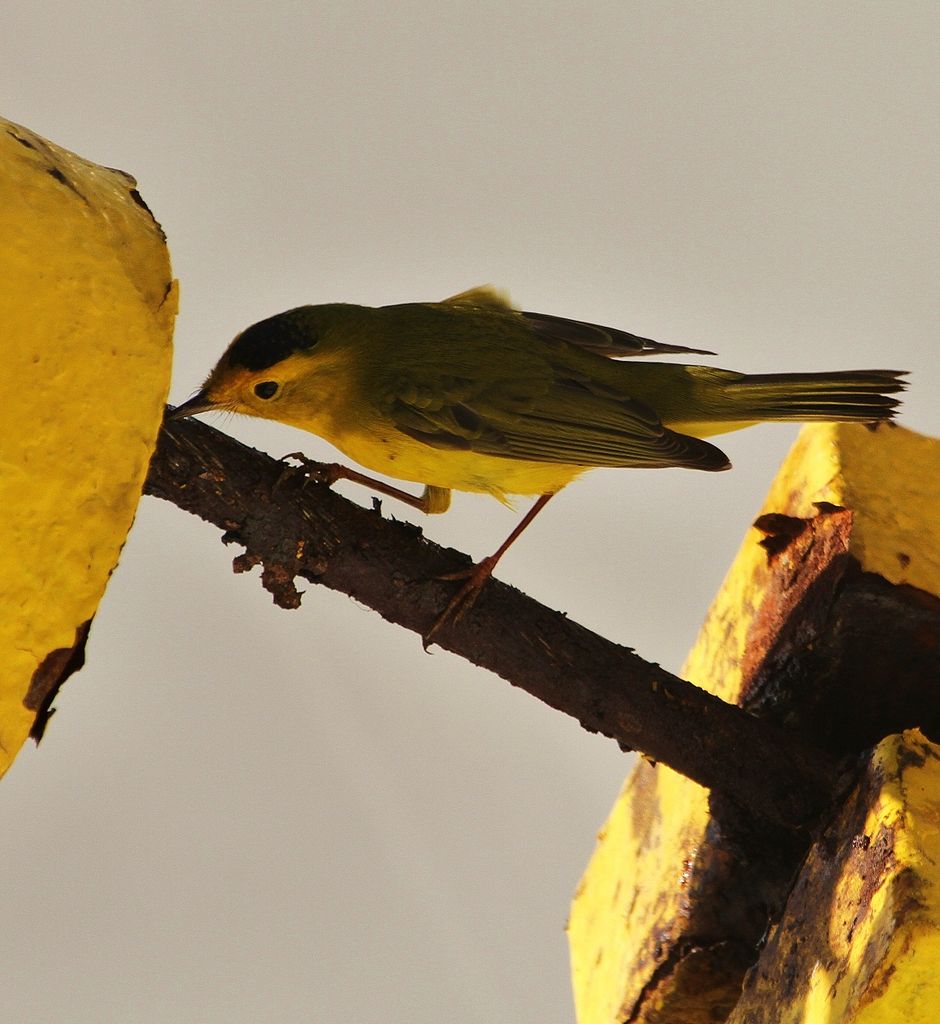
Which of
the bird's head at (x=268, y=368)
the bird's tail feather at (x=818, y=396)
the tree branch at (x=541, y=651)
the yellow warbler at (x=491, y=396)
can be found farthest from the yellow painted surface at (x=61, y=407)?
the bird's tail feather at (x=818, y=396)

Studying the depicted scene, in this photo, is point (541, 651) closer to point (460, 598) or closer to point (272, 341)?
point (460, 598)

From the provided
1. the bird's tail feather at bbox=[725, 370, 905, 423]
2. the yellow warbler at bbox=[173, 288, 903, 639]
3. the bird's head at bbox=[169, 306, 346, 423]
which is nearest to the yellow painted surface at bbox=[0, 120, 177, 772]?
the bird's head at bbox=[169, 306, 346, 423]

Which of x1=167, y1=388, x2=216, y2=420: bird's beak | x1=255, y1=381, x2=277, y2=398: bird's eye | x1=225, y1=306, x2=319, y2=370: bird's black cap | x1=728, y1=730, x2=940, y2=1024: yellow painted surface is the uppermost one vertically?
x1=225, y1=306, x2=319, y2=370: bird's black cap

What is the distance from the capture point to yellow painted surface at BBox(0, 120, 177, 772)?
1.34 metres

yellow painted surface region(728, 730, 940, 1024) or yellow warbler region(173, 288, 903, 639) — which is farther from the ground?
yellow warbler region(173, 288, 903, 639)

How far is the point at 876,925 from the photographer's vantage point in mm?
1596

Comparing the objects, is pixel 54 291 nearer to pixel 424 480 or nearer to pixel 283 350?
pixel 283 350

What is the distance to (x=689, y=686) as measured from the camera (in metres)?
2.13

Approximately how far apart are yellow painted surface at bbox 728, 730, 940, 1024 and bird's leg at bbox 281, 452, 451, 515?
0.96 metres

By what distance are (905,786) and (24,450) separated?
1.20 m

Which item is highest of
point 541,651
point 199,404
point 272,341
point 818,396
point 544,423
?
point 818,396

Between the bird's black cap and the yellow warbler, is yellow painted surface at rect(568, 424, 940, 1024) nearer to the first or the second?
the yellow warbler

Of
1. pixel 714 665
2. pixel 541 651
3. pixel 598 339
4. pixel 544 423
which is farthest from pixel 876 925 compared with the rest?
pixel 598 339

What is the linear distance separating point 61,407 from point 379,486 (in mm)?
1391
